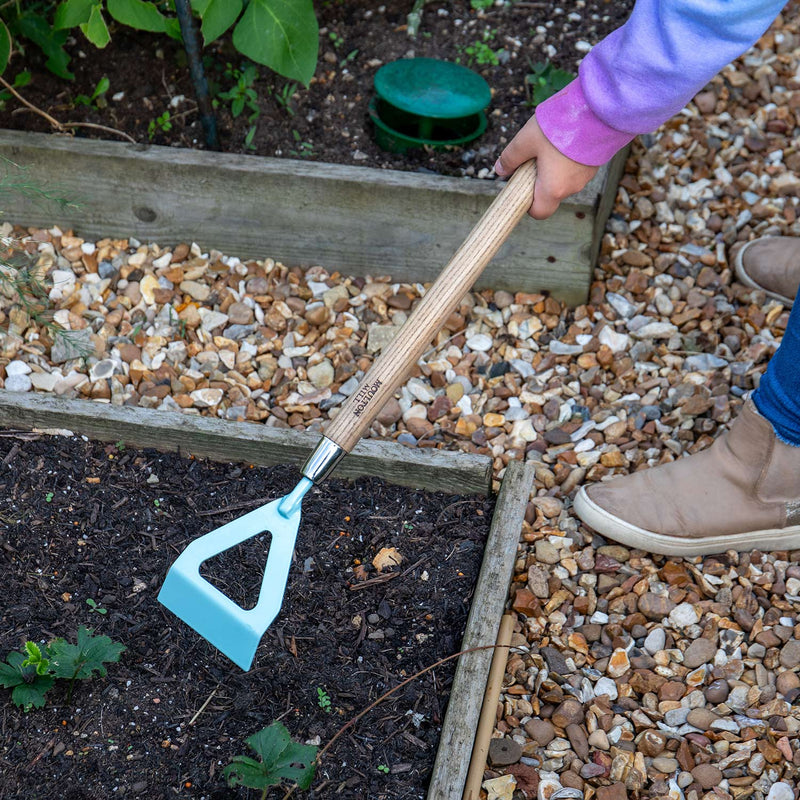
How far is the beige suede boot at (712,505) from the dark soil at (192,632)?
30 centimetres

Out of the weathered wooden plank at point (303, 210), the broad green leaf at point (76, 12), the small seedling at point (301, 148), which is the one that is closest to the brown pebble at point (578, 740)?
the weathered wooden plank at point (303, 210)

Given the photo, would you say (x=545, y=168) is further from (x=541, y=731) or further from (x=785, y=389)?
(x=541, y=731)

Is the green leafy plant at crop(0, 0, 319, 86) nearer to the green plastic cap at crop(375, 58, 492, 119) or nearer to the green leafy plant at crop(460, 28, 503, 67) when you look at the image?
the green plastic cap at crop(375, 58, 492, 119)

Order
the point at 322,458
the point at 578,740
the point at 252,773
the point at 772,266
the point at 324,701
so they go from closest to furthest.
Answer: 1. the point at 252,773
2. the point at 322,458
3. the point at 324,701
4. the point at 578,740
5. the point at 772,266

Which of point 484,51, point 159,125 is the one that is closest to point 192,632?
point 159,125

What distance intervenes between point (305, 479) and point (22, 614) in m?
0.56

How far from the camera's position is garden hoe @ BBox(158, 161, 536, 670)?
133 cm

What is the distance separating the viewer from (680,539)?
1.81 m

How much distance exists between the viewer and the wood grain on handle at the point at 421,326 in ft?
4.36

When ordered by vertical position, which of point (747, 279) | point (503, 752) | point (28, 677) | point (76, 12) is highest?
point (76, 12)

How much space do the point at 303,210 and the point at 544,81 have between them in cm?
72

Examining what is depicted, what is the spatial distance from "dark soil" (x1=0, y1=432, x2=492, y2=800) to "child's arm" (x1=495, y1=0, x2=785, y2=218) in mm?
655

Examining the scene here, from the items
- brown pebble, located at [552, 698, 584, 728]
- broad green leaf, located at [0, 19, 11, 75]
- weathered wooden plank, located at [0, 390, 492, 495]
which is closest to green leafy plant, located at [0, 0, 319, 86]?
broad green leaf, located at [0, 19, 11, 75]

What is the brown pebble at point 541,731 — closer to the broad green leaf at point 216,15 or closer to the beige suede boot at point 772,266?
the beige suede boot at point 772,266
